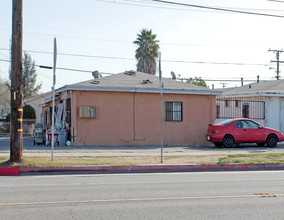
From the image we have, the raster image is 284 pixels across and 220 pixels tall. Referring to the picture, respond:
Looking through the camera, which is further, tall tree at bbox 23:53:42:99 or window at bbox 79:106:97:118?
tall tree at bbox 23:53:42:99

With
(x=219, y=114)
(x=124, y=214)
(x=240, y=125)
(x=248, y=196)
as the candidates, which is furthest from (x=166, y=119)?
(x=124, y=214)

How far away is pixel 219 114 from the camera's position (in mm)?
31266

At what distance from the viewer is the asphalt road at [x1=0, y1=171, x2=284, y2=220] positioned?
6805 millimetres

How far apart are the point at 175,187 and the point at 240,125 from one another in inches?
483

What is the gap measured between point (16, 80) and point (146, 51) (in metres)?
33.6

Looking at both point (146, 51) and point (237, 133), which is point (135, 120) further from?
point (146, 51)

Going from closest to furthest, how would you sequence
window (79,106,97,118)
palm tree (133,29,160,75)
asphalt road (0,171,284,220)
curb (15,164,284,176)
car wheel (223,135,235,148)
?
asphalt road (0,171,284,220) → curb (15,164,284,176) → window (79,106,97,118) → car wheel (223,135,235,148) → palm tree (133,29,160,75)

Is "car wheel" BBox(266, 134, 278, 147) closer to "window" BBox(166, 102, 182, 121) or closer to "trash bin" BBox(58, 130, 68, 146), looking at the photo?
"window" BBox(166, 102, 182, 121)

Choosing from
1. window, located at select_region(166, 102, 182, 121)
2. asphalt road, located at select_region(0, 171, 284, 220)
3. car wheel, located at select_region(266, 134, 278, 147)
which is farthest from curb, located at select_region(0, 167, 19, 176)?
car wheel, located at select_region(266, 134, 278, 147)

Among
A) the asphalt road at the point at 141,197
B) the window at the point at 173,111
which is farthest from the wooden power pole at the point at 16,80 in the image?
the window at the point at 173,111

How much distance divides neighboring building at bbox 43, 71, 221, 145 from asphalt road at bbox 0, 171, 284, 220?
956 cm

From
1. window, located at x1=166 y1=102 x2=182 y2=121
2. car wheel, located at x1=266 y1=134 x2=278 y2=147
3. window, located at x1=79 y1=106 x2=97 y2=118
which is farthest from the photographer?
window, located at x1=166 y1=102 x2=182 y2=121

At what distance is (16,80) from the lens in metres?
Answer: 12.7

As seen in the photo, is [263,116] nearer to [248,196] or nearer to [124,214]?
[248,196]
